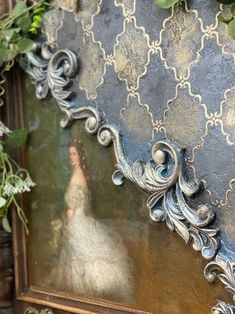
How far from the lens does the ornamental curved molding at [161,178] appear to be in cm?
89

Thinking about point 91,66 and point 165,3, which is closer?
point 165,3

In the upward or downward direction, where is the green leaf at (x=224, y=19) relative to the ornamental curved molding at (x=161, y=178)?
upward

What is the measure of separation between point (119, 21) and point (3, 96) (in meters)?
0.33

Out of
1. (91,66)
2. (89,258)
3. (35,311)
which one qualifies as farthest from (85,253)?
(91,66)

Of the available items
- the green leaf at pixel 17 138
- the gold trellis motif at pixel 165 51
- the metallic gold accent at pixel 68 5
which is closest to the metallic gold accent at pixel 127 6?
the gold trellis motif at pixel 165 51

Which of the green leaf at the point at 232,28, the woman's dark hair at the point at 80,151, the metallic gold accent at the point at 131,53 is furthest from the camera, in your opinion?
the woman's dark hair at the point at 80,151

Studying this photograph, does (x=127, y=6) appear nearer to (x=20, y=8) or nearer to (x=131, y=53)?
(x=131, y=53)

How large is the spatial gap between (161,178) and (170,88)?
5.8 inches

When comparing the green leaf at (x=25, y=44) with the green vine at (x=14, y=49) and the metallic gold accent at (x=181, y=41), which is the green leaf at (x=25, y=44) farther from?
the metallic gold accent at (x=181, y=41)

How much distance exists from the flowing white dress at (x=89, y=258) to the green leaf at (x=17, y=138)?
0.48 ft

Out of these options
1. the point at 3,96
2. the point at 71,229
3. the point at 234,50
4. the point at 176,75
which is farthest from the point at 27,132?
the point at 234,50

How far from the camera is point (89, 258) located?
3.57 ft

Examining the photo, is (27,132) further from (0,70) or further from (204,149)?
(204,149)

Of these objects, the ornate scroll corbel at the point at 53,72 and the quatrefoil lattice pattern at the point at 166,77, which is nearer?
the quatrefoil lattice pattern at the point at 166,77
